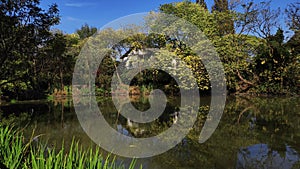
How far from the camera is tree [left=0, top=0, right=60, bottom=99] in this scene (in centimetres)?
784

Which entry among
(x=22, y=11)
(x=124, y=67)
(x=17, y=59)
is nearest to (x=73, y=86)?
(x=124, y=67)

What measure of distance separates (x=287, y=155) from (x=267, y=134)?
1.41 meters

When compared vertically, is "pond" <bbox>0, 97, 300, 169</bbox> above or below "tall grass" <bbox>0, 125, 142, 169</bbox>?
below

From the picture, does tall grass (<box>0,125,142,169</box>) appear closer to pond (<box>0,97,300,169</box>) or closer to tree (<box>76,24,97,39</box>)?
pond (<box>0,97,300,169</box>)

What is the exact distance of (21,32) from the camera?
8.16m

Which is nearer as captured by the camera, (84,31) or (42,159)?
(42,159)

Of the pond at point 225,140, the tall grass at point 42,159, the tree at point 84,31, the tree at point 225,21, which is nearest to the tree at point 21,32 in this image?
the pond at point 225,140

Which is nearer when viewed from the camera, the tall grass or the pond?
the tall grass

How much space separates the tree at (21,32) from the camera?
309 inches

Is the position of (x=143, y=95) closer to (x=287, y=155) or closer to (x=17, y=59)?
(x=17, y=59)

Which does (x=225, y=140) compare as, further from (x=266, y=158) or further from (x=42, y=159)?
(x=42, y=159)

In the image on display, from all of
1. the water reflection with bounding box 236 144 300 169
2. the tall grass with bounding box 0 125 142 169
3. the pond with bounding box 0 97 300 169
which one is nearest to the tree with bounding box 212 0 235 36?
the pond with bounding box 0 97 300 169

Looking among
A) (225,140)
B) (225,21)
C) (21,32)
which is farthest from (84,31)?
(225,140)

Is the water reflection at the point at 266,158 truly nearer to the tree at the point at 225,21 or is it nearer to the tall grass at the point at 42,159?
the tall grass at the point at 42,159
